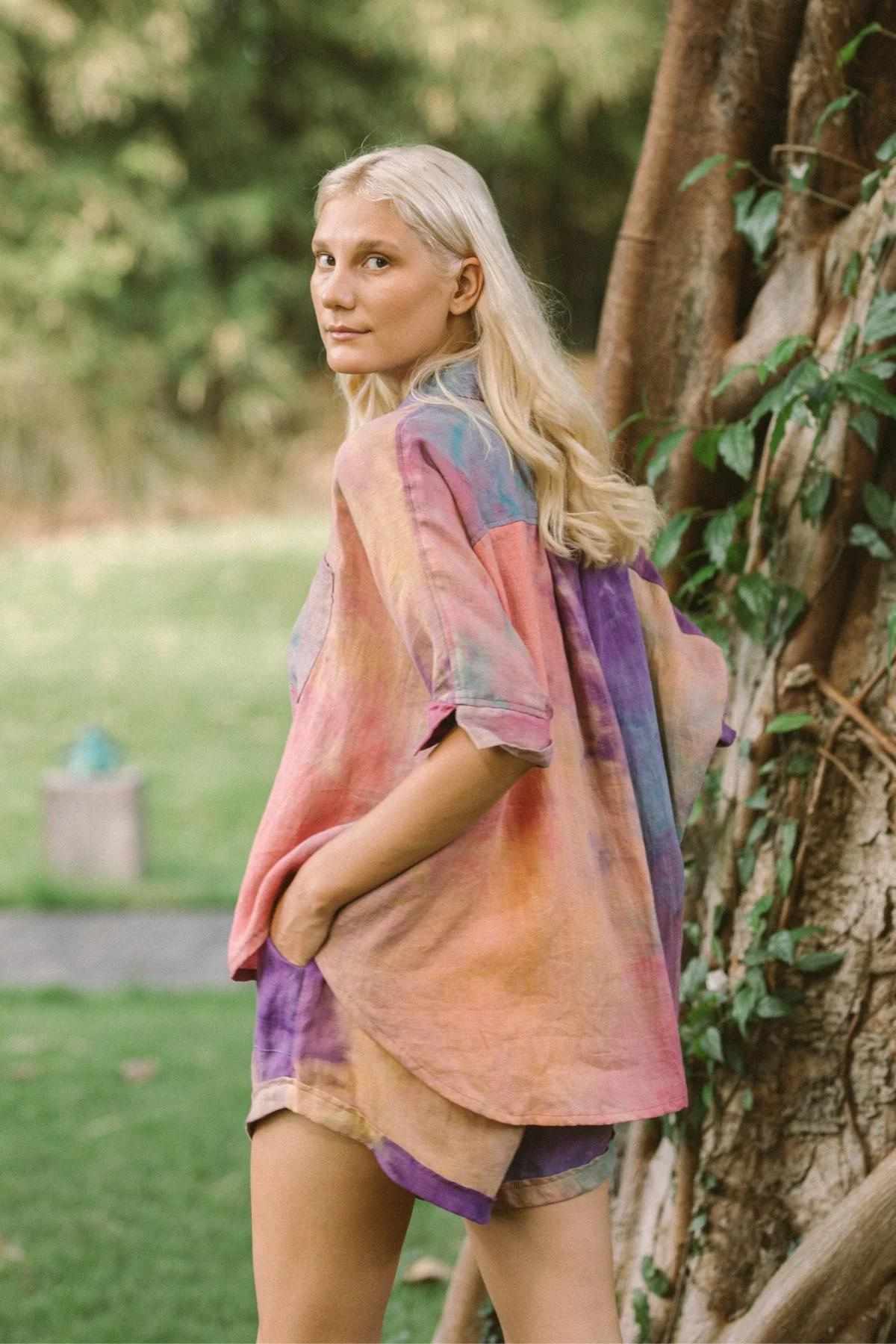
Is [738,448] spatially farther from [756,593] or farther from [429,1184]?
[429,1184]

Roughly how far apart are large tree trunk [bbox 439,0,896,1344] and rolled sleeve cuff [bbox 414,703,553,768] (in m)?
0.90

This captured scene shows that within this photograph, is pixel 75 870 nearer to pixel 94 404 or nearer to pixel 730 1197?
pixel 730 1197

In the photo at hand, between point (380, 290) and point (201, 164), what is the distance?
1709cm

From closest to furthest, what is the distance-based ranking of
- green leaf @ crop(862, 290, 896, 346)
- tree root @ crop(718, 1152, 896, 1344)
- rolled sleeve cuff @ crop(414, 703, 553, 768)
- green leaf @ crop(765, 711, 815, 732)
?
rolled sleeve cuff @ crop(414, 703, 553, 768), tree root @ crop(718, 1152, 896, 1344), green leaf @ crop(862, 290, 896, 346), green leaf @ crop(765, 711, 815, 732)

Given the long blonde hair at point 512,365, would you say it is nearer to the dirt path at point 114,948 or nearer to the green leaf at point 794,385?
the green leaf at point 794,385

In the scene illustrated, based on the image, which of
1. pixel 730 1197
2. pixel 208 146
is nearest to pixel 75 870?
pixel 730 1197

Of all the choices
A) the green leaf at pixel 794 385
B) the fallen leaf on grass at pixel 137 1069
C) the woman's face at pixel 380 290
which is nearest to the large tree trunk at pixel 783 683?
the green leaf at pixel 794 385

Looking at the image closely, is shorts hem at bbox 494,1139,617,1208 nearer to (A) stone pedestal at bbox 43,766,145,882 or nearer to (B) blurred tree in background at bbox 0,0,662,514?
(A) stone pedestal at bbox 43,766,145,882

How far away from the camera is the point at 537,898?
5.47ft

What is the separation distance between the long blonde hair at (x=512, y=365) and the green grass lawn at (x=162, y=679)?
16.3 feet

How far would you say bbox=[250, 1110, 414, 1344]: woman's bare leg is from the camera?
1.69 meters

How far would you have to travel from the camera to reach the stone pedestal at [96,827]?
6910mm

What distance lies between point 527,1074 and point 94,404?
51.3ft

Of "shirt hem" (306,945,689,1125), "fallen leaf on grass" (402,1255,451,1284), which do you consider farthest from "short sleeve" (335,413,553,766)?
"fallen leaf on grass" (402,1255,451,1284)
